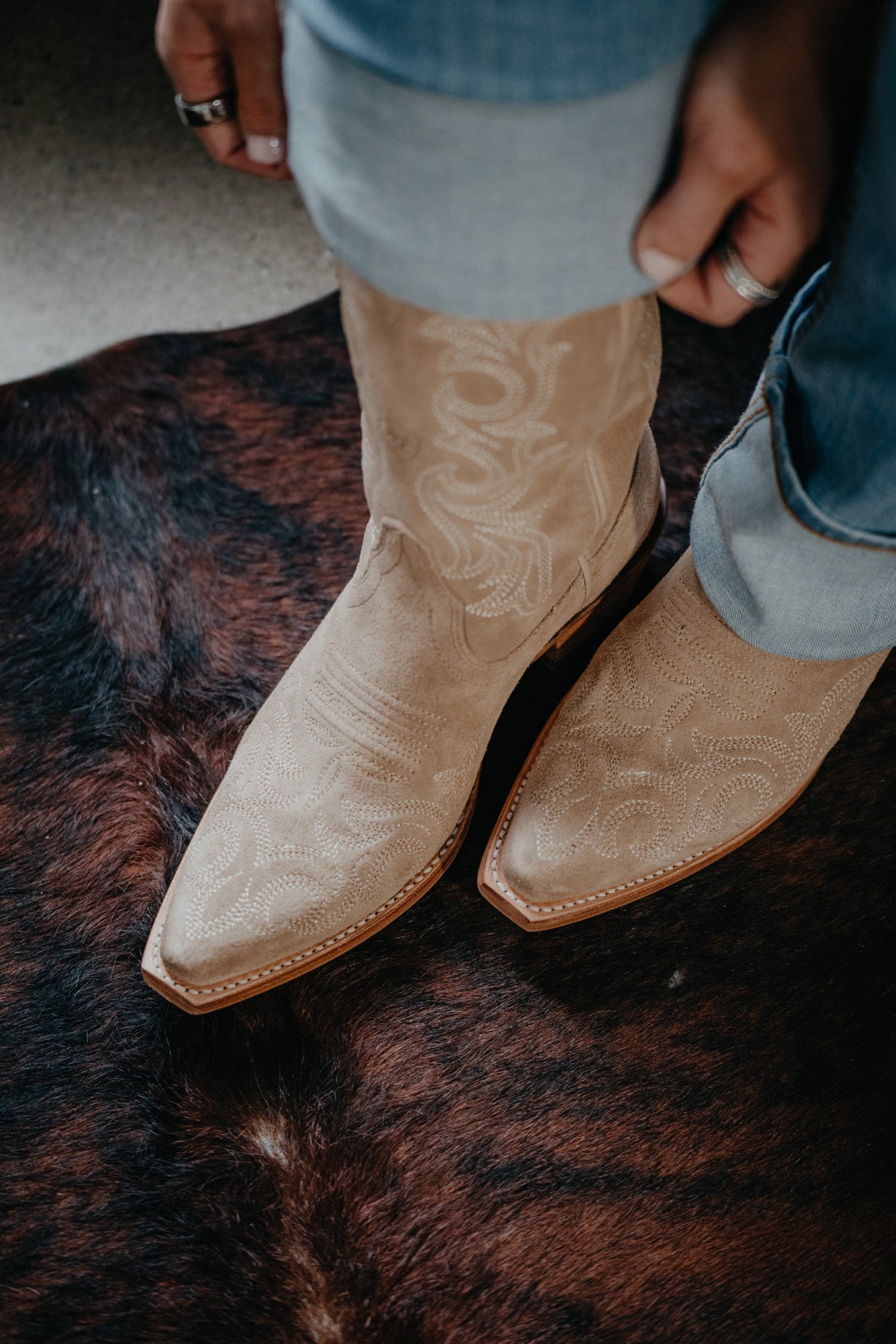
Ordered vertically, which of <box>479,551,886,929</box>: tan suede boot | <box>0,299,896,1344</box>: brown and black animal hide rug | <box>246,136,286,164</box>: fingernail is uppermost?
<box>246,136,286,164</box>: fingernail

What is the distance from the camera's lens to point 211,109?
1.76ft

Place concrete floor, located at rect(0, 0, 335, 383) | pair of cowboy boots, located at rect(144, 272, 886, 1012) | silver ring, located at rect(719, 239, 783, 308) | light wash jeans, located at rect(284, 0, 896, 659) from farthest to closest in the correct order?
concrete floor, located at rect(0, 0, 335, 383) → pair of cowboy boots, located at rect(144, 272, 886, 1012) → silver ring, located at rect(719, 239, 783, 308) → light wash jeans, located at rect(284, 0, 896, 659)

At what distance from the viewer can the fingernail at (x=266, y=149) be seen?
21.4 inches

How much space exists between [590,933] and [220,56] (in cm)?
66

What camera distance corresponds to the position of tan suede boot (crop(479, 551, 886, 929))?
2.35ft

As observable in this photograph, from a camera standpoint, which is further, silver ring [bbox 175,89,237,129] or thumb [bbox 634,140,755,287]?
silver ring [bbox 175,89,237,129]

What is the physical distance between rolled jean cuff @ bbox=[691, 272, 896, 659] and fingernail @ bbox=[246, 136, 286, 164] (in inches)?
13.0

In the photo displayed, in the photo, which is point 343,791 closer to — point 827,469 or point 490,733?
point 490,733

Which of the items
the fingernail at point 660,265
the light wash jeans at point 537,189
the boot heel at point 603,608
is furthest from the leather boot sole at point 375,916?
the fingernail at point 660,265

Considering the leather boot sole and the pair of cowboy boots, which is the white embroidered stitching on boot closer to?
the pair of cowboy boots

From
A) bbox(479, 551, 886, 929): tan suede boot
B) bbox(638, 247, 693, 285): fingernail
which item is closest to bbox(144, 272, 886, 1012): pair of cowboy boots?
bbox(479, 551, 886, 929): tan suede boot

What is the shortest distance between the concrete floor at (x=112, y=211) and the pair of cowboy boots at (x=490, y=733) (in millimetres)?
719

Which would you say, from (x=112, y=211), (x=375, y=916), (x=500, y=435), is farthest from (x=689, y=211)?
(x=112, y=211)

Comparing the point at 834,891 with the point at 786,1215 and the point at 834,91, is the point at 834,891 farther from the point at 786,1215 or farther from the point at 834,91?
the point at 834,91
